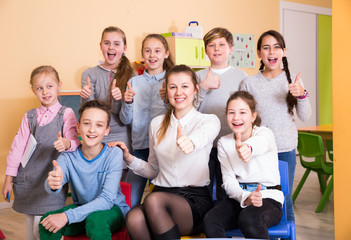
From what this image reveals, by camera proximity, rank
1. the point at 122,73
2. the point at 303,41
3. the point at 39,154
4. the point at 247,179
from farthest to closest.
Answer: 1. the point at 303,41
2. the point at 122,73
3. the point at 39,154
4. the point at 247,179

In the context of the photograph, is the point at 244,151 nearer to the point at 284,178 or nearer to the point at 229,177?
the point at 229,177

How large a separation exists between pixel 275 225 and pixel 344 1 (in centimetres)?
109

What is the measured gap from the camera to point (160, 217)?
1.86 m

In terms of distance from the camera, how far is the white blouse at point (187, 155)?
201 centimetres

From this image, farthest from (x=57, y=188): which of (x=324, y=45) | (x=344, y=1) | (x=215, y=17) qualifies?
(x=324, y=45)

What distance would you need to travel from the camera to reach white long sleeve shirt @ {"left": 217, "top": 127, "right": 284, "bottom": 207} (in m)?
1.95

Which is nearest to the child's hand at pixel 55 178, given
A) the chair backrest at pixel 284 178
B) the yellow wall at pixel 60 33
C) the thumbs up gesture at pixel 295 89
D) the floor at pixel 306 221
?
the chair backrest at pixel 284 178

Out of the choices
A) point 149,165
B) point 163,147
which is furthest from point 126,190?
point 163,147

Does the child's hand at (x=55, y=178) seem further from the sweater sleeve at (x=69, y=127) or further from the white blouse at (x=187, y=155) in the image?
the white blouse at (x=187, y=155)

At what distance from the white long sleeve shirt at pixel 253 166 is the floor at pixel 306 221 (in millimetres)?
1244

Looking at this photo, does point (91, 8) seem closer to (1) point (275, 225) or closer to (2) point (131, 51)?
(2) point (131, 51)

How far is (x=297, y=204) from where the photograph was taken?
3.96 meters

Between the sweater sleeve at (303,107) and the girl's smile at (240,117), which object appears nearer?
the girl's smile at (240,117)

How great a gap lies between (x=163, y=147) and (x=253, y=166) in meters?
0.43
